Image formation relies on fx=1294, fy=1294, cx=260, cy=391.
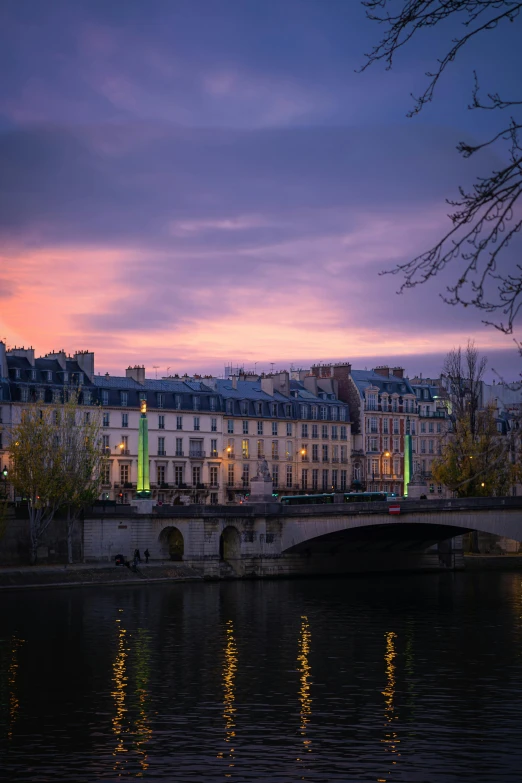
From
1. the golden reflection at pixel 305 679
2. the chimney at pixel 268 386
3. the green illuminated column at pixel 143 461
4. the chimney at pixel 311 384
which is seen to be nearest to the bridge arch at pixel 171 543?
the green illuminated column at pixel 143 461

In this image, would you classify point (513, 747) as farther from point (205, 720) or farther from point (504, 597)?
point (504, 597)

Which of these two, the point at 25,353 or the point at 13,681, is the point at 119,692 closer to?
the point at 13,681

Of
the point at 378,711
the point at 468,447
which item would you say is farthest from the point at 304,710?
the point at 468,447

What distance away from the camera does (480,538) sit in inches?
4400

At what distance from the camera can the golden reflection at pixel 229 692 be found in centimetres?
3250

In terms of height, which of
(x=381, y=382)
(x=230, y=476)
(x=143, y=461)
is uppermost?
(x=381, y=382)

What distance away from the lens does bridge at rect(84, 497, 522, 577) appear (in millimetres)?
89250

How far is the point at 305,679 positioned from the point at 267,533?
51796mm

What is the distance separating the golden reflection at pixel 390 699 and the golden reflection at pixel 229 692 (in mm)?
3988

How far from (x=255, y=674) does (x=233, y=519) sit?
50223 mm

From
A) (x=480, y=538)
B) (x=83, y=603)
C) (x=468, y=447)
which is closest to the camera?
(x=83, y=603)

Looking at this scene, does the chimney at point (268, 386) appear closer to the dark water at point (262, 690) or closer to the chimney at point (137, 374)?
the chimney at point (137, 374)

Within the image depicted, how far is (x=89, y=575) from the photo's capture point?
83438 millimetres

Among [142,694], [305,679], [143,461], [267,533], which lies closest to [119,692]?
[142,694]
